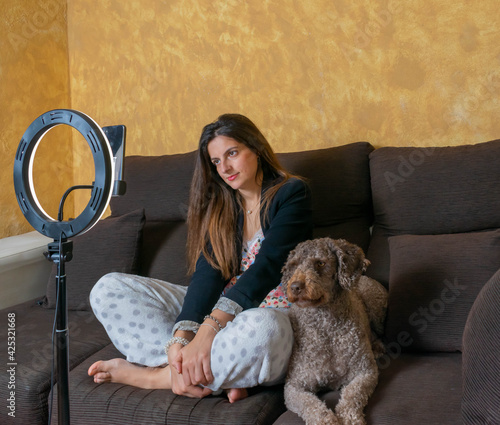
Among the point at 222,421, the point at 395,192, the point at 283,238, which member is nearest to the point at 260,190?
the point at 283,238

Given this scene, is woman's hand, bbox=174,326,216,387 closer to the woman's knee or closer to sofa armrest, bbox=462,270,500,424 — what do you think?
the woman's knee

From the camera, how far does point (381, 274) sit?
6.22 feet

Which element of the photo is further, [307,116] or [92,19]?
[92,19]

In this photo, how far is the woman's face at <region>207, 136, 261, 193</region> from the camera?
5.89 feet

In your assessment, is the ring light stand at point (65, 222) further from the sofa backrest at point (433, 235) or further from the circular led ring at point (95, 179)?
the sofa backrest at point (433, 235)

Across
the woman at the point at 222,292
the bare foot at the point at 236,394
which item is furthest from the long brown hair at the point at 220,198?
the bare foot at the point at 236,394

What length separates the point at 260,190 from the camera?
6.19ft

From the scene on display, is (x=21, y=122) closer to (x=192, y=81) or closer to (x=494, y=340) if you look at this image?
(x=192, y=81)

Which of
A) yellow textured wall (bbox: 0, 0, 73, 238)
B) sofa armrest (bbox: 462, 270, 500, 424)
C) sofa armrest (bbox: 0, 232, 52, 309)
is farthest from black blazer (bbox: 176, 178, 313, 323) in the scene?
yellow textured wall (bbox: 0, 0, 73, 238)

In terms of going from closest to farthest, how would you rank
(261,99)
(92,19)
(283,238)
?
(283,238) → (261,99) → (92,19)

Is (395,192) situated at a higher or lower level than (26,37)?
lower

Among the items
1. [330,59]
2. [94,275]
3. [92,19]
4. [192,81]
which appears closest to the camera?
[94,275]

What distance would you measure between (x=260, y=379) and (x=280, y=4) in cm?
168

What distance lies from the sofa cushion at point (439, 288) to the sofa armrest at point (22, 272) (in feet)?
5.04
